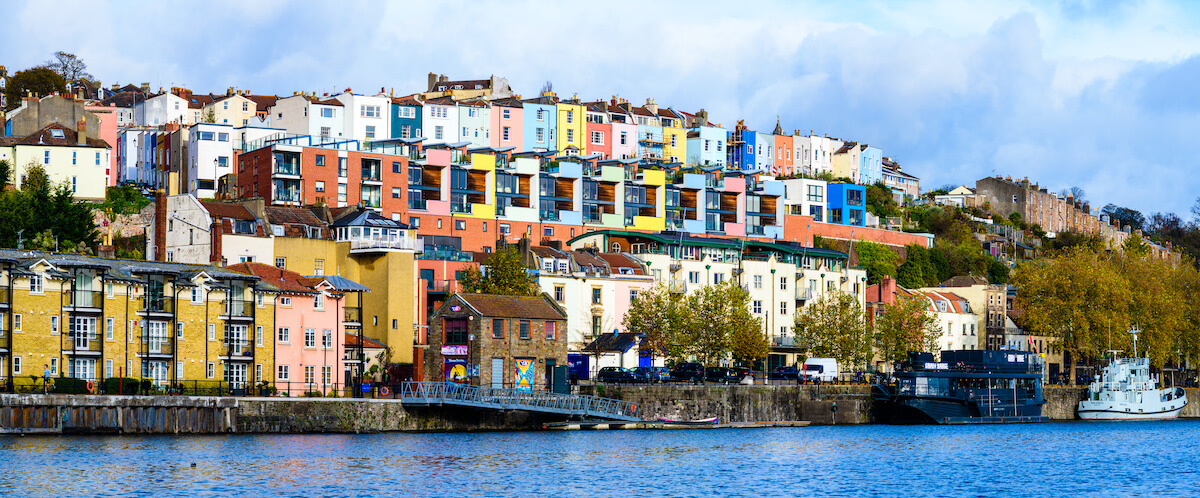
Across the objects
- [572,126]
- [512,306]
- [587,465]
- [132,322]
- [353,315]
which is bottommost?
[587,465]

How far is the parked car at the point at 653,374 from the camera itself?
93.2 metres

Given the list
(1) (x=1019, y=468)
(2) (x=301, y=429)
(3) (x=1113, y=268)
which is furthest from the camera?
(3) (x=1113, y=268)

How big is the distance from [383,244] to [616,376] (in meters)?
17.5

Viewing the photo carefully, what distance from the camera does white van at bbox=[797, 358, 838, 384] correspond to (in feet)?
341

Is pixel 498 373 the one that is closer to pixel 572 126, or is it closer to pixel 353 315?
pixel 353 315

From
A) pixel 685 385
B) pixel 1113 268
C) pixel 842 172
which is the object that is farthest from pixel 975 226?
pixel 685 385

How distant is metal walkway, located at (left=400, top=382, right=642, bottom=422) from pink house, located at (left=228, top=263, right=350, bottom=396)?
472cm

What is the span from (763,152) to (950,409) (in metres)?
73.6

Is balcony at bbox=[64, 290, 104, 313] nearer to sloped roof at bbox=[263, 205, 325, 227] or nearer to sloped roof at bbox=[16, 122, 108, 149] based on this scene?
sloped roof at bbox=[263, 205, 325, 227]

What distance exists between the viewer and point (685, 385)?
91.0 meters

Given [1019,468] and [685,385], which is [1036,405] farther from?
[1019,468]

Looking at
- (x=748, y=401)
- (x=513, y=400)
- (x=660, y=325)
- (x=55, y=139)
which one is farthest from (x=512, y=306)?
(x=55, y=139)

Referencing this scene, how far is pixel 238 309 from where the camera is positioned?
82062 mm

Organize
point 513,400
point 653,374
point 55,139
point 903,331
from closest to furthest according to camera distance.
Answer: point 513,400, point 653,374, point 903,331, point 55,139
